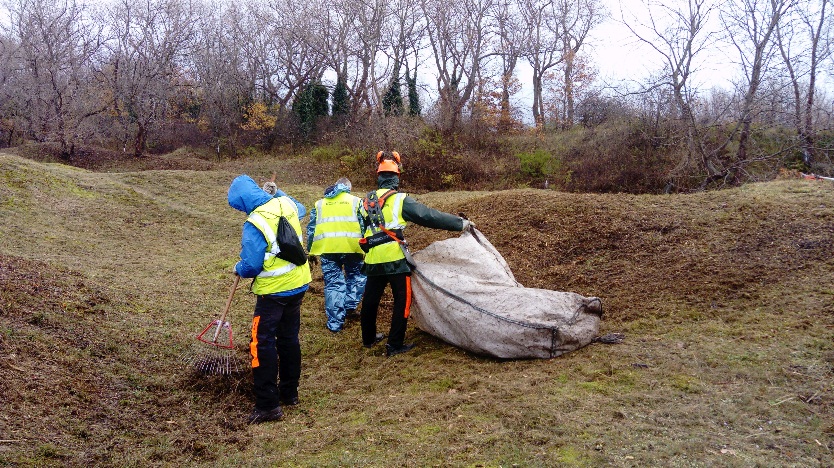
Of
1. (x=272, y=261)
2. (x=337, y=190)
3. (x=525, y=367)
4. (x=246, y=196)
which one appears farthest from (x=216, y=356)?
(x=525, y=367)

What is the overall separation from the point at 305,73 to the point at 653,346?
93.3 feet

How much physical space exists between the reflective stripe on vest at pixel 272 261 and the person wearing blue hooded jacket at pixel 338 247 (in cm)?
156

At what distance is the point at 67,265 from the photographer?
7344mm

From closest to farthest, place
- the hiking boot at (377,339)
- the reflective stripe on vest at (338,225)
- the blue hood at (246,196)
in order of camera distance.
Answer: the blue hood at (246,196) → the hiking boot at (377,339) → the reflective stripe on vest at (338,225)

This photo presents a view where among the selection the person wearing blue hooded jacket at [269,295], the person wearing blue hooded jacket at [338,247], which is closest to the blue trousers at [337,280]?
the person wearing blue hooded jacket at [338,247]

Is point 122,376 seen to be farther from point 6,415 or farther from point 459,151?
point 459,151

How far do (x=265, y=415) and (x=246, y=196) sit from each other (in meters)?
1.55

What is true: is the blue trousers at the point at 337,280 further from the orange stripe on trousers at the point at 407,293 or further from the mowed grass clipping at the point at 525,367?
the orange stripe on trousers at the point at 407,293

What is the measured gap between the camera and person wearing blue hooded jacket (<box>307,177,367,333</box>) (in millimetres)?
5848

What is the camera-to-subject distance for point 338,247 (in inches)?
233

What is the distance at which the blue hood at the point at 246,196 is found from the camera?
4.20 meters

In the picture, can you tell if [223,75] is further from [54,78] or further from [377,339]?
[377,339]

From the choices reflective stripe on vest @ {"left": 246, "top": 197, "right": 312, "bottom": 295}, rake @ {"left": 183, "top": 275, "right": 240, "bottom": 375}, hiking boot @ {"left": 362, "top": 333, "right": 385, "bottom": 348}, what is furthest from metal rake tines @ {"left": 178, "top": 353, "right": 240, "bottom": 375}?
hiking boot @ {"left": 362, "top": 333, "right": 385, "bottom": 348}

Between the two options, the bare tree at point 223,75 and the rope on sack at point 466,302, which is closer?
the rope on sack at point 466,302
